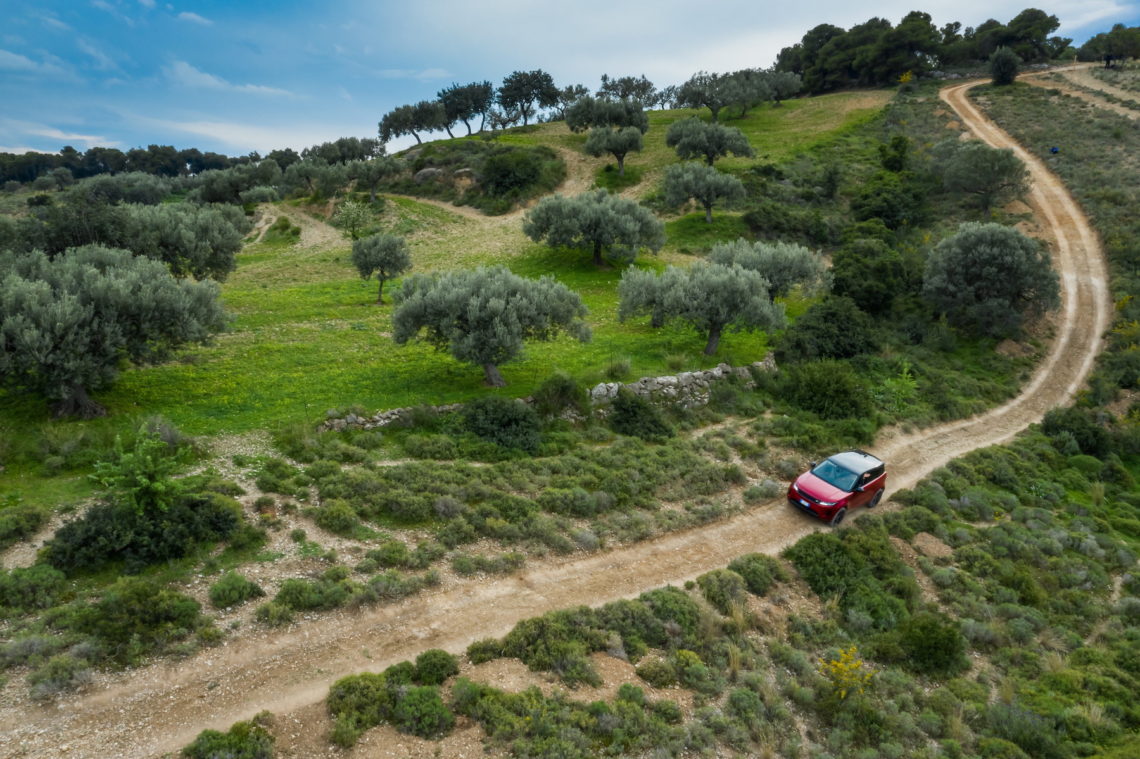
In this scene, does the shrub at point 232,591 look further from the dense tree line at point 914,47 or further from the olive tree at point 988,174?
the dense tree line at point 914,47

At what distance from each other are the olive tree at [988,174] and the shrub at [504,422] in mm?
49718

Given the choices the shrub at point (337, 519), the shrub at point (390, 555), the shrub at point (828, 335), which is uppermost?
the shrub at point (337, 519)

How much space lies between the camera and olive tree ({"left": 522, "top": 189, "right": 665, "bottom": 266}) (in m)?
45.3

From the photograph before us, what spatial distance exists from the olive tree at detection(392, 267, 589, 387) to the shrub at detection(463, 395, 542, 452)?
6.83 feet

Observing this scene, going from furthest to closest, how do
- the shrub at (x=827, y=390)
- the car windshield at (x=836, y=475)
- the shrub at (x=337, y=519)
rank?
the shrub at (x=827, y=390)
the car windshield at (x=836, y=475)
the shrub at (x=337, y=519)

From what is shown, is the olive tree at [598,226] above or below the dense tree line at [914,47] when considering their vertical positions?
below

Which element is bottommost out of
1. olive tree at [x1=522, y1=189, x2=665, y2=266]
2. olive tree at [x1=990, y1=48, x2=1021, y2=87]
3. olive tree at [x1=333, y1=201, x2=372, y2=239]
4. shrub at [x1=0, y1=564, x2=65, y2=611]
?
shrub at [x1=0, y1=564, x2=65, y2=611]

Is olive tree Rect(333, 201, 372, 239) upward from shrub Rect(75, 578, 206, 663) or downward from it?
upward

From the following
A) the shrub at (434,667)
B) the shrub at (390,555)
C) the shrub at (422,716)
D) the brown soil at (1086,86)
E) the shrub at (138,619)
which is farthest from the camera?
the brown soil at (1086,86)

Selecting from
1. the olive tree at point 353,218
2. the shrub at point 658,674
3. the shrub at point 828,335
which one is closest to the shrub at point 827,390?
the shrub at point 828,335

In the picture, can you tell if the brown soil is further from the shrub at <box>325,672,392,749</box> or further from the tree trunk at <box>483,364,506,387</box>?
the shrub at <box>325,672,392,749</box>

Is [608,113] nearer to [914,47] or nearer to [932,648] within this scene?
[914,47]

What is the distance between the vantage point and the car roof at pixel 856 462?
21.3m

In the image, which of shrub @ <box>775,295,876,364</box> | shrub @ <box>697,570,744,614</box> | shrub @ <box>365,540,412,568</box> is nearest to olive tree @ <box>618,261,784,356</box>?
shrub @ <box>775,295,876,364</box>
